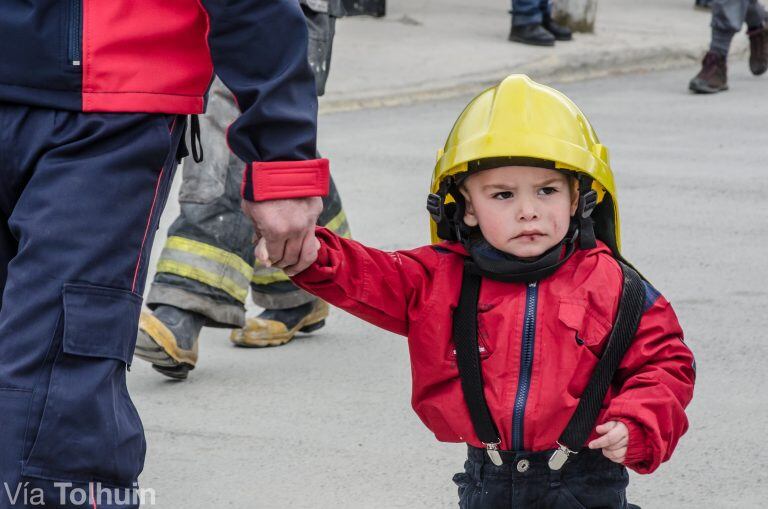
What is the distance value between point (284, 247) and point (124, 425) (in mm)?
483

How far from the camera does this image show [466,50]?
12047 millimetres

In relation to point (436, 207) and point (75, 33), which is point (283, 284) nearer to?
point (436, 207)

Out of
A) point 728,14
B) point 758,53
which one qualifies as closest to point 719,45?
point 728,14

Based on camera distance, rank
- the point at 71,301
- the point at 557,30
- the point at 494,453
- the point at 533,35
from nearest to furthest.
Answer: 1. the point at 71,301
2. the point at 494,453
3. the point at 533,35
4. the point at 557,30

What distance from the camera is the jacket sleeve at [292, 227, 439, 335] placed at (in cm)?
327

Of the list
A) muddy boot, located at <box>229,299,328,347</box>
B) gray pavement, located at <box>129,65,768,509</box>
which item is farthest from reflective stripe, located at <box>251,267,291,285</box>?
gray pavement, located at <box>129,65,768,509</box>

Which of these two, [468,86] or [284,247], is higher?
[284,247]

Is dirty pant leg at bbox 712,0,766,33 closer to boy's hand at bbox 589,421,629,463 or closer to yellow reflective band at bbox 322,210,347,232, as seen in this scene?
yellow reflective band at bbox 322,210,347,232

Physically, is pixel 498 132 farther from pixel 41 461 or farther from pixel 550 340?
pixel 41 461

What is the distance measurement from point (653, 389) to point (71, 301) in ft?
3.86

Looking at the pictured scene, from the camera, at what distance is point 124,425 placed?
3033mm

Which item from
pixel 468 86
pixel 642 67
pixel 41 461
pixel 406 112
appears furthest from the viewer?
pixel 642 67

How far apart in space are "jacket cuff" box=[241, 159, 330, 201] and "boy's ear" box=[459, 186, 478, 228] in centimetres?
44

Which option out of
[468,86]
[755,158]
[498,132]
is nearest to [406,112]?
[468,86]
